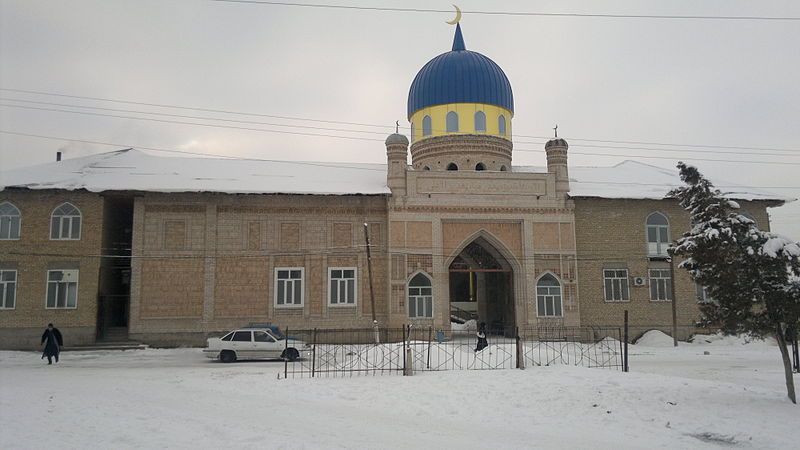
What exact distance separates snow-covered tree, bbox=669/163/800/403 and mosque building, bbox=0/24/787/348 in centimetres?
1387

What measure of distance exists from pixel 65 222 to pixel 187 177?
16.6ft

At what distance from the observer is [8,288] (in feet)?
81.2

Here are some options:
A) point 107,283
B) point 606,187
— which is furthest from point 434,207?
point 107,283

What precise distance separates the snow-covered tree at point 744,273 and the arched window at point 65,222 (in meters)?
22.6

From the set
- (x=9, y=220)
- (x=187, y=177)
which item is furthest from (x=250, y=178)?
(x=9, y=220)

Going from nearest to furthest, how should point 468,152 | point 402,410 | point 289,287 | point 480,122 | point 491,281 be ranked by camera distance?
point 402,410 → point 289,287 → point 468,152 → point 480,122 → point 491,281

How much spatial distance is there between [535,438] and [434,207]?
17.5 metres

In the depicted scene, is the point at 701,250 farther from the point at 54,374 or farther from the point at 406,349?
the point at 54,374

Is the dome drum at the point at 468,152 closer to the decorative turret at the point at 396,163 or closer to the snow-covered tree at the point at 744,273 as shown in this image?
the decorative turret at the point at 396,163

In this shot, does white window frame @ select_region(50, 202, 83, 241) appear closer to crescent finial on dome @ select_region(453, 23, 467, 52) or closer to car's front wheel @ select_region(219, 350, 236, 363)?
car's front wheel @ select_region(219, 350, 236, 363)

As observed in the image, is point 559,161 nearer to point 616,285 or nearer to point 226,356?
point 616,285

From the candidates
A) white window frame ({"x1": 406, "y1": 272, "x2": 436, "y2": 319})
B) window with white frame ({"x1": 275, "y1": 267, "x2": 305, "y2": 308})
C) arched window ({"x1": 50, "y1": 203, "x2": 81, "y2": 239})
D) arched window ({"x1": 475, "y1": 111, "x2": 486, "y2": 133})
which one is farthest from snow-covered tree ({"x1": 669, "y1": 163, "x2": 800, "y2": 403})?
arched window ({"x1": 50, "y1": 203, "x2": 81, "y2": 239})

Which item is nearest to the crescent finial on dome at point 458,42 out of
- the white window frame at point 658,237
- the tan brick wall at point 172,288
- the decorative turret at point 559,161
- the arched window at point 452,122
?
Result: the arched window at point 452,122

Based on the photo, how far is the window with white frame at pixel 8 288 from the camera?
2459cm
